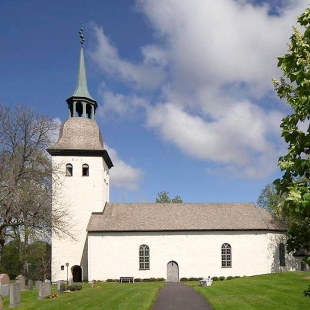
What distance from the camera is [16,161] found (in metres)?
27.7

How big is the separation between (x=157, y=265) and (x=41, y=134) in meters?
17.4

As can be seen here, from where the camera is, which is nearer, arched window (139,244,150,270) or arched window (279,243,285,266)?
arched window (139,244,150,270)

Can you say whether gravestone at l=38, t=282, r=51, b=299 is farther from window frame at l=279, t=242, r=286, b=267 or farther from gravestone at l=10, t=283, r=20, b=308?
window frame at l=279, t=242, r=286, b=267

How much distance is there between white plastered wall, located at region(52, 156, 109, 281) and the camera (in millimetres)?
38812

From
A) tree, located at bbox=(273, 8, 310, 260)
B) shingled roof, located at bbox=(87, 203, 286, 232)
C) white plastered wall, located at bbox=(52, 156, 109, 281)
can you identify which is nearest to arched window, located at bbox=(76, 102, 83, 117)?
white plastered wall, located at bbox=(52, 156, 109, 281)

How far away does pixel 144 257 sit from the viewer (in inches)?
1513

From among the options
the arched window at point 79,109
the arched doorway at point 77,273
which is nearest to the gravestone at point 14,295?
the arched doorway at point 77,273

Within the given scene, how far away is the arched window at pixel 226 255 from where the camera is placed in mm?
39219

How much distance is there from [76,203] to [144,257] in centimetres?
901

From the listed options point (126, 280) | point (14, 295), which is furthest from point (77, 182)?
point (14, 295)

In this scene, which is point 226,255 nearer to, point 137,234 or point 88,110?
point 137,234

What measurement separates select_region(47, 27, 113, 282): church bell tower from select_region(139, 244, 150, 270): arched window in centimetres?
562

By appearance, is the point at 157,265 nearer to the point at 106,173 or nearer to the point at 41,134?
the point at 106,173

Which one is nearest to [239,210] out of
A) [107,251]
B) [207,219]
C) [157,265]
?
[207,219]
